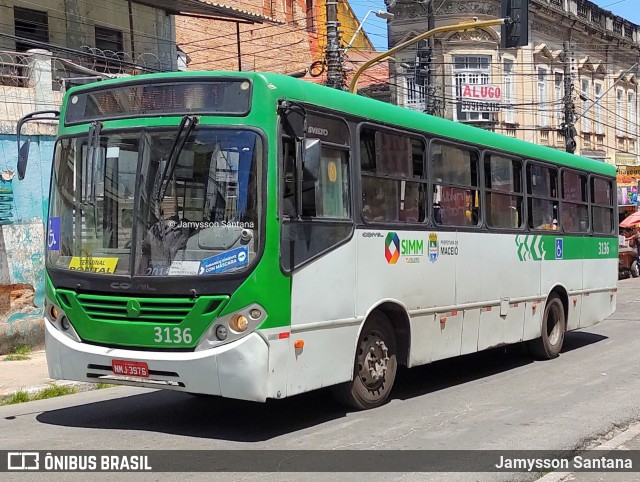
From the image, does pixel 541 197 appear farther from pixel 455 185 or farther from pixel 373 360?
pixel 373 360

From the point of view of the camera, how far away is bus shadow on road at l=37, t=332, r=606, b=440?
782 cm

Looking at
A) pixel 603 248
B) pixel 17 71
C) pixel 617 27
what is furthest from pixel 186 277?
pixel 617 27

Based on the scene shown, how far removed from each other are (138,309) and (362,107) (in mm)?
3027

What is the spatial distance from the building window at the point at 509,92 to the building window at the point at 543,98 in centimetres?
184

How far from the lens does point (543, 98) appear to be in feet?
115

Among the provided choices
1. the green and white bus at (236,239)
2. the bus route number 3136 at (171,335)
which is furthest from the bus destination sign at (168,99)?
the bus route number 3136 at (171,335)

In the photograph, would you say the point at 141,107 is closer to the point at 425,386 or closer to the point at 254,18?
the point at 425,386

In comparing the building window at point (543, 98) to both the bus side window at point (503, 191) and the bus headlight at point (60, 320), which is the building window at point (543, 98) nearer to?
the bus side window at point (503, 191)

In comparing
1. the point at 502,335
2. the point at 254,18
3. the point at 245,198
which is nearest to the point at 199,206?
the point at 245,198

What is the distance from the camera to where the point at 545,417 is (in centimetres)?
855

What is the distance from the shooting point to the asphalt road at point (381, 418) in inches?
289

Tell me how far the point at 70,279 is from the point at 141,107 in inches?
63.8

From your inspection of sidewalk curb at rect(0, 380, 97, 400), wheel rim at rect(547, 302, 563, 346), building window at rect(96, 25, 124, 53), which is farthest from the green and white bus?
building window at rect(96, 25, 124, 53)

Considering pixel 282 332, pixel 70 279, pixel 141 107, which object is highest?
pixel 141 107
